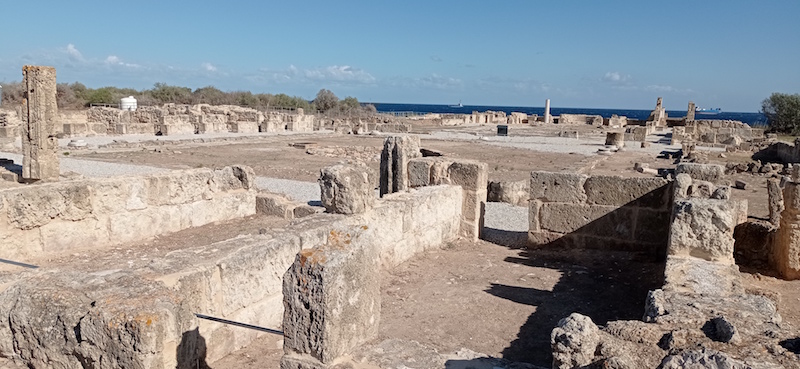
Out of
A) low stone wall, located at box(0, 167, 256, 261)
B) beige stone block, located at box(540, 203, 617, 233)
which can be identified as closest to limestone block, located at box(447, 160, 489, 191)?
beige stone block, located at box(540, 203, 617, 233)

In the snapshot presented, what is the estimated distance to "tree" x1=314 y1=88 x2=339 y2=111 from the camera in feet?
206

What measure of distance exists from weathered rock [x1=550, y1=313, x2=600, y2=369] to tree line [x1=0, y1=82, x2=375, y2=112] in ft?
Result: 168

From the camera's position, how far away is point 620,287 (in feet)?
21.4

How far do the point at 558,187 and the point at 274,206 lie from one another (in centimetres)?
470

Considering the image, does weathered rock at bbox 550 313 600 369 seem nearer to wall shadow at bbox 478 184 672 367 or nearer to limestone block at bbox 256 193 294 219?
wall shadow at bbox 478 184 672 367

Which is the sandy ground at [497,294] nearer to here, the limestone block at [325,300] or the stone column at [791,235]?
the stone column at [791,235]

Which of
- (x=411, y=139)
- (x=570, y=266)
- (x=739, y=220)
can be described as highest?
(x=411, y=139)

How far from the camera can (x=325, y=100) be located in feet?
208

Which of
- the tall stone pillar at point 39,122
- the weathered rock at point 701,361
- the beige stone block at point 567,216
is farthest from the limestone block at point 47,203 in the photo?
the tall stone pillar at point 39,122

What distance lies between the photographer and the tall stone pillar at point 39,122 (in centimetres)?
1291

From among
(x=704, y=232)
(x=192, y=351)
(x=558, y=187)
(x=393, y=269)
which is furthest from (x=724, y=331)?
(x=558, y=187)

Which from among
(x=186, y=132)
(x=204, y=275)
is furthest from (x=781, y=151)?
(x=186, y=132)

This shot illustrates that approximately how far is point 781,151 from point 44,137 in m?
28.1

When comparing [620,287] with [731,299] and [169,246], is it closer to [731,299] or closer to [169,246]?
[731,299]
